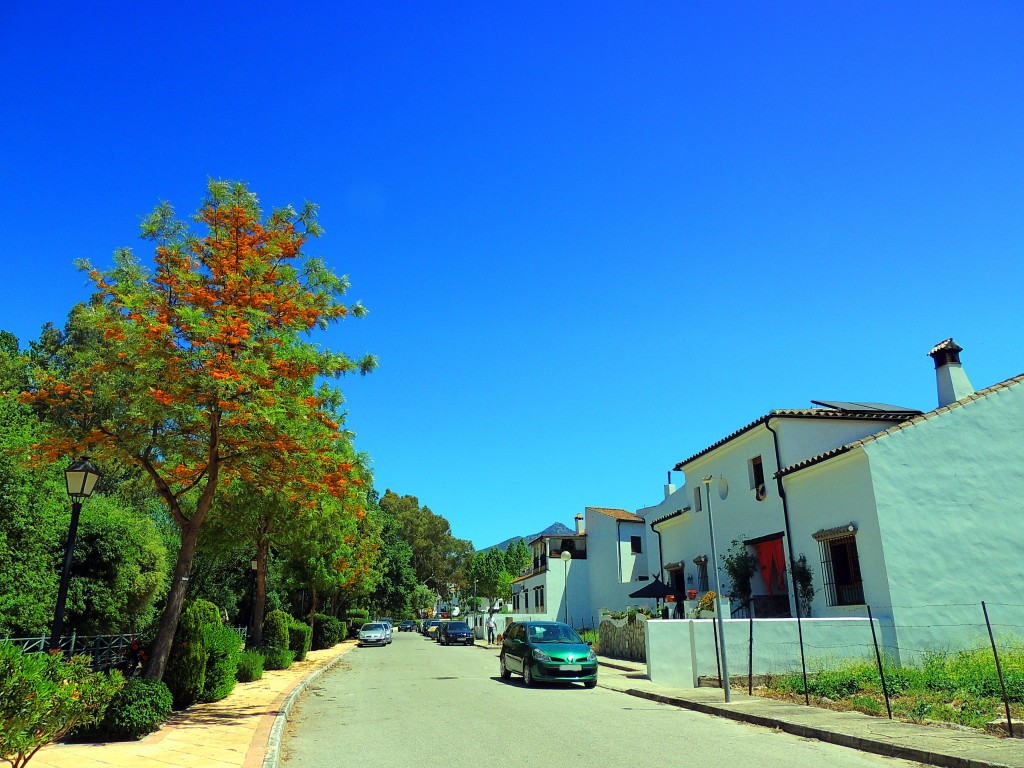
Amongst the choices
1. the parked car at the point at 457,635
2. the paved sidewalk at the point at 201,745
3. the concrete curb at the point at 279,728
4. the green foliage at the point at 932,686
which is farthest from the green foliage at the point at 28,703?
the parked car at the point at 457,635

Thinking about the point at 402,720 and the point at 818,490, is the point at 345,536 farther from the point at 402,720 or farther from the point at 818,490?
the point at 818,490

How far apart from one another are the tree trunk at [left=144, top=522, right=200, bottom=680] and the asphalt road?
95.6 inches

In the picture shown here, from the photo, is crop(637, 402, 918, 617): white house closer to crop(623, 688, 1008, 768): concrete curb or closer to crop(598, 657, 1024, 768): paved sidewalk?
crop(598, 657, 1024, 768): paved sidewalk

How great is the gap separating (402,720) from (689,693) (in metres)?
7.04

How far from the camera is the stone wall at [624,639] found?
24078 mm

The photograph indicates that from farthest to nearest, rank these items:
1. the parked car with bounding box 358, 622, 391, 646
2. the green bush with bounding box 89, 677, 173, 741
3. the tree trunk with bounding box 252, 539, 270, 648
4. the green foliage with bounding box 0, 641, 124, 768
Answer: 1. the parked car with bounding box 358, 622, 391, 646
2. the tree trunk with bounding box 252, 539, 270, 648
3. the green bush with bounding box 89, 677, 173, 741
4. the green foliage with bounding box 0, 641, 124, 768

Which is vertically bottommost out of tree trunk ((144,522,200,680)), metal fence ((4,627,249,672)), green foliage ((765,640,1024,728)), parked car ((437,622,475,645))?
parked car ((437,622,475,645))

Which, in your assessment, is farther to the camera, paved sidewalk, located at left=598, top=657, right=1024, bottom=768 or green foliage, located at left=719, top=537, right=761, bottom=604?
green foliage, located at left=719, top=537, right=761, bottom=604

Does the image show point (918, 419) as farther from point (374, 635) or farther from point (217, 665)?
point (374, 635)

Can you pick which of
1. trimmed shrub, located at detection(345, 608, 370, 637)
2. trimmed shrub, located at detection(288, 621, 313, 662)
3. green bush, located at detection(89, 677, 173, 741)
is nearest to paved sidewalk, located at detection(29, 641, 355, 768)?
green bush, located at detection(89, 677, 173, 741)

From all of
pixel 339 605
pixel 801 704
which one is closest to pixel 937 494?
pixel 801 704

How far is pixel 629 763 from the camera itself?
322 inches

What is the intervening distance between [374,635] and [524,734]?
35.6 m

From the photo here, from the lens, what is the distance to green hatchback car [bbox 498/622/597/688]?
16.7 m
